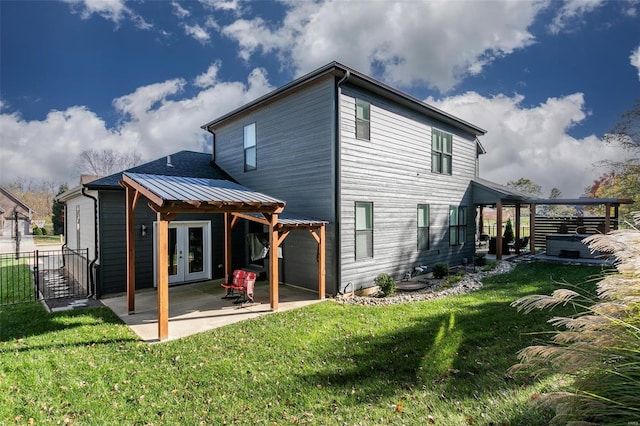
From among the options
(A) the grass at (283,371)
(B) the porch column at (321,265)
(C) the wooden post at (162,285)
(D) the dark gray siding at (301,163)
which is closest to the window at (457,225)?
(A) the grass at (283,371)

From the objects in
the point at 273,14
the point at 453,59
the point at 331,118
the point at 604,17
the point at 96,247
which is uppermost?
the point at 604,17

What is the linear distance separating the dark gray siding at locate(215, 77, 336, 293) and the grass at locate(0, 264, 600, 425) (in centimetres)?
284

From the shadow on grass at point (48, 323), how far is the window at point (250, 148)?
6.56 metres

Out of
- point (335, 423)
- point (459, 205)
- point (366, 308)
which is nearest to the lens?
point (335, 423)

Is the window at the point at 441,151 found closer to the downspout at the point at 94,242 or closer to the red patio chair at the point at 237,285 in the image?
the red patio chair at the point at 237,285

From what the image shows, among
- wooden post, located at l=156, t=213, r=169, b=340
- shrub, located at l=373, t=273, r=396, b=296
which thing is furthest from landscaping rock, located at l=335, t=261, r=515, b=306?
wooden post, located at l=156, t=213, r=169, b=340

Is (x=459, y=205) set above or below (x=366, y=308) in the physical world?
above

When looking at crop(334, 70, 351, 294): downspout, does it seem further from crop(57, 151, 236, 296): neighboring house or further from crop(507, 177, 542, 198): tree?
crop(507, 177, 542, 198): tree

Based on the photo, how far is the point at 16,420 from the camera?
3.49 meters

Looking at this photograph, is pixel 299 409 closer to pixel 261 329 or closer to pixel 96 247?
pixel 261 329

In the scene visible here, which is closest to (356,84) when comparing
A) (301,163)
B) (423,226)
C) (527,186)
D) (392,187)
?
(301,163)

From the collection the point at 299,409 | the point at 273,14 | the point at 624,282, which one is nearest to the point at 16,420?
the point at 299,409

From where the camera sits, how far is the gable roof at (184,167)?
1137cm

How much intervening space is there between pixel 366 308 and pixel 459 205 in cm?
850
